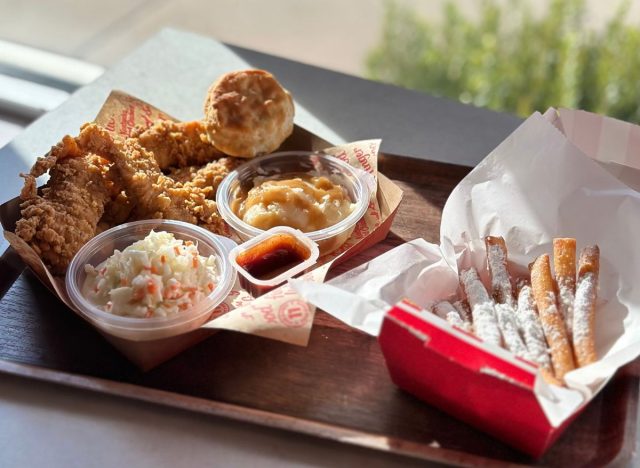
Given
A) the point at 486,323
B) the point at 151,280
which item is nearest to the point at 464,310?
the point at 486,323

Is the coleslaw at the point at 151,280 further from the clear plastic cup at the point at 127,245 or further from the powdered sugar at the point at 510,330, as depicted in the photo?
the powdered sugar at the point at 510,330

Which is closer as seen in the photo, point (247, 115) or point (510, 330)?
point (510, 330)

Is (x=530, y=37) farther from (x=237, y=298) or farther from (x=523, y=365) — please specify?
(x=523, y=365)

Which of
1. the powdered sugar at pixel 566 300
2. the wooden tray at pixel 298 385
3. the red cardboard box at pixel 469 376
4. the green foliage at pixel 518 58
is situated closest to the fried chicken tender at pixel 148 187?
the wooden tray at pixel 298 385

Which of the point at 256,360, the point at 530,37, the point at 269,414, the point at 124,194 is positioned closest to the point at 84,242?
the point at 124,194

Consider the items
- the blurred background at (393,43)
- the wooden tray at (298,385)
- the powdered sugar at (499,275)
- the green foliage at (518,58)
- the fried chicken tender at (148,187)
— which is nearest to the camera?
the wooden tray at (298,385)

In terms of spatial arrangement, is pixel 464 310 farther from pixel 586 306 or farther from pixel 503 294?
pixel 586 306
